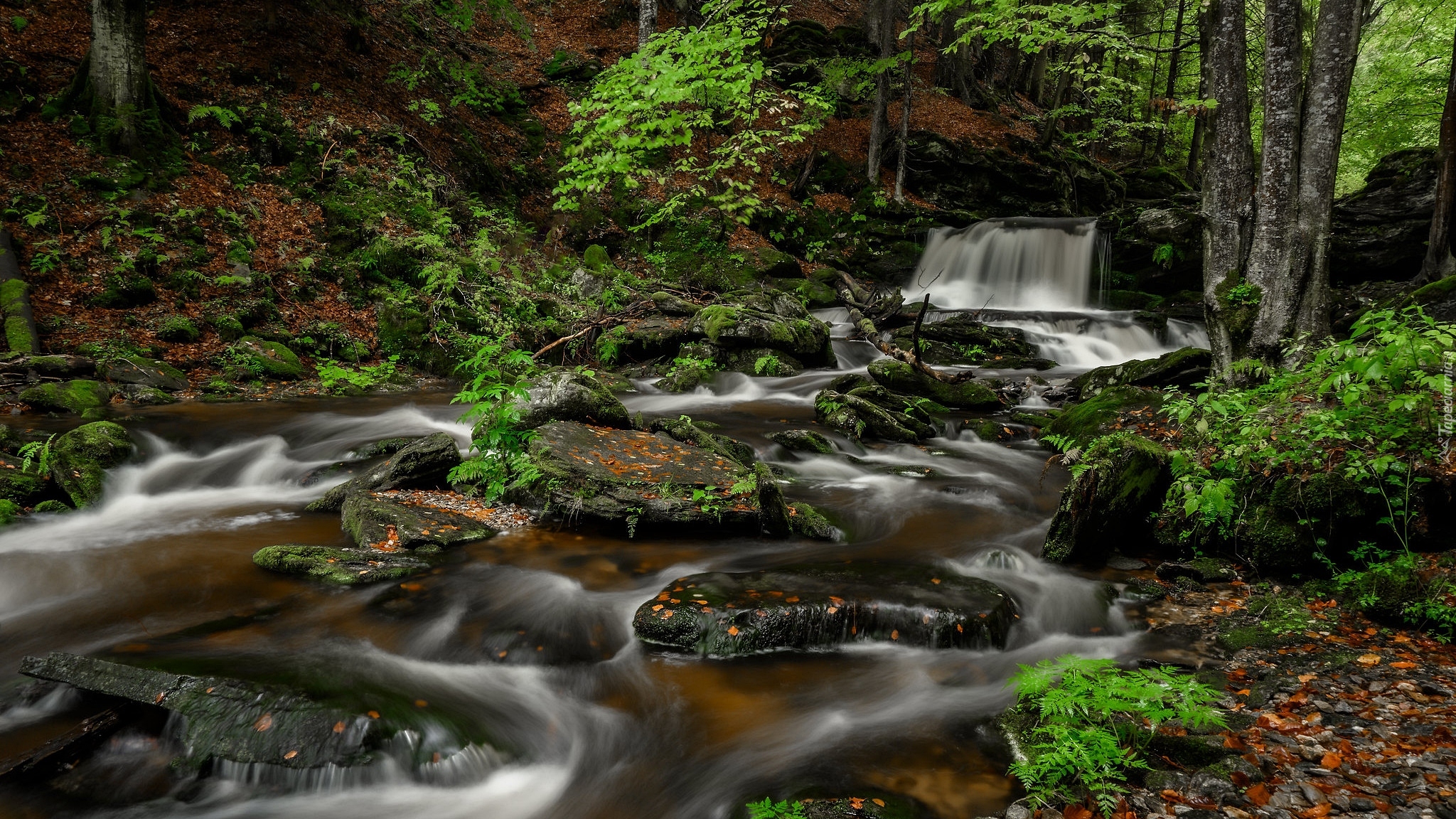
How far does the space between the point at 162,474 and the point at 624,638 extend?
564 cm

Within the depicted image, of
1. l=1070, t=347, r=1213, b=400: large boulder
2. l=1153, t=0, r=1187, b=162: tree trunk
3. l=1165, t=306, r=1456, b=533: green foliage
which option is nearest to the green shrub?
l=1165, t=306, r=1456, b=533: green foliage

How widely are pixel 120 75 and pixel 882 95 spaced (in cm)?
1682

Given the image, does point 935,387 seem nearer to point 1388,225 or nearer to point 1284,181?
point 1284,181

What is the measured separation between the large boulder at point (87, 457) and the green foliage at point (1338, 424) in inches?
348

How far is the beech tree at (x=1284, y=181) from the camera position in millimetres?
6047

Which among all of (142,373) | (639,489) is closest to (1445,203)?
(639,489)

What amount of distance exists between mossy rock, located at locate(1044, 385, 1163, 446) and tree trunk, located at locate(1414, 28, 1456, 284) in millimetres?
6400

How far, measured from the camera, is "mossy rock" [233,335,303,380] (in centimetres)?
1001

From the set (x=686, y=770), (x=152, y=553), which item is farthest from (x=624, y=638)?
(x=152, y=553)

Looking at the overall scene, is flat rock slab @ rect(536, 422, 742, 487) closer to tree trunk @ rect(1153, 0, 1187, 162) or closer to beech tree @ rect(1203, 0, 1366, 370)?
beech tree @ rect(1203, 0, 1366, 370)

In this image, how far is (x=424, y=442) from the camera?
6.81 m

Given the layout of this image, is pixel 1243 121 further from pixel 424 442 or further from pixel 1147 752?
pixel 424 442

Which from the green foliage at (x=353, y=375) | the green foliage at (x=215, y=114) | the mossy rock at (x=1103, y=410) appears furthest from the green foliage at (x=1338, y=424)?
the green foliage at (x=215, y=114)

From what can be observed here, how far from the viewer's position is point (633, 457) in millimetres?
6684
